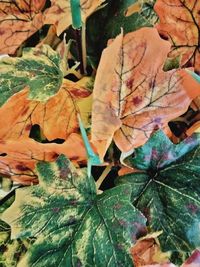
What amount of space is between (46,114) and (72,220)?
0.10 m

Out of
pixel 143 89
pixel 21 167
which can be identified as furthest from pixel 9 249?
pixel 143 89

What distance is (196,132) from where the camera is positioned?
1.69ft

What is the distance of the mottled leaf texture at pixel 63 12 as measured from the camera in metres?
0.52

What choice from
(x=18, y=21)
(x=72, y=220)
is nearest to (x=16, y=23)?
(x=18, y=21)

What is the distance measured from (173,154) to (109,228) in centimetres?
9

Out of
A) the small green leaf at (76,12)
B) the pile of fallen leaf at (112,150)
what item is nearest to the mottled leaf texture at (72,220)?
the pile of fallen leaf at (112,150)

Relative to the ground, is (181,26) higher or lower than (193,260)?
higher

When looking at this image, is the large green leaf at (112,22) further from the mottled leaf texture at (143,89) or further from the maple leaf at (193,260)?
the maple leaf at (193,260)

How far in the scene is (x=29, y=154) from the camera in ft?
1.68

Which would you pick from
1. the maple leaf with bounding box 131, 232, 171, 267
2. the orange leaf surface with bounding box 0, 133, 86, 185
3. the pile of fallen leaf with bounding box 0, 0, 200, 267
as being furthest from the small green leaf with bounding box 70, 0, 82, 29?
the maple leaf with bounding box 131, 232, 171, 267

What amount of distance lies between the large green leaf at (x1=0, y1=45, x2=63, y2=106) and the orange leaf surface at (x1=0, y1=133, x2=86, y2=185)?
4cm

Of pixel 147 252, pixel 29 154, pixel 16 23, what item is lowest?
pixel 147 252

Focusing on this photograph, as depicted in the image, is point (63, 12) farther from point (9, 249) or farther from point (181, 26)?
point (9, 249)

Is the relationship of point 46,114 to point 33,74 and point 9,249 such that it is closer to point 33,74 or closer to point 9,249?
point 33,74
